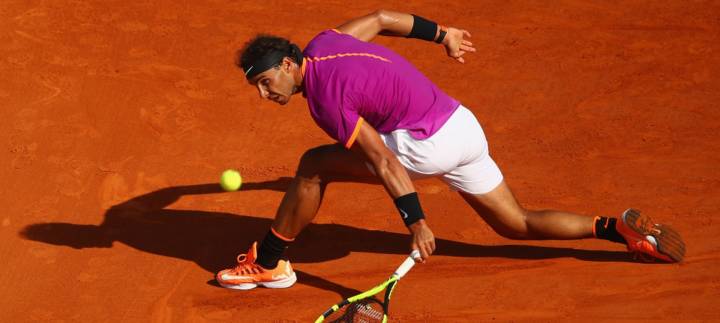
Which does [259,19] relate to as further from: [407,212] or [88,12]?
[407,212]

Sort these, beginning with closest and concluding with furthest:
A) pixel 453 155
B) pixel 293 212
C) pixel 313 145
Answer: pixel 453 155 → pixel 293 212 → pixel 313 145

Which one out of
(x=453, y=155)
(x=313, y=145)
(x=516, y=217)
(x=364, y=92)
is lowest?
(x=516, y=217)

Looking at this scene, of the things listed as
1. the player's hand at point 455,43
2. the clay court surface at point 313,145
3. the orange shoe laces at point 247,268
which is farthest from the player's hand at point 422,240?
the player's hand at point 455,43

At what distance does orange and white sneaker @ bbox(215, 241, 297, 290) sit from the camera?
6926 millimetres

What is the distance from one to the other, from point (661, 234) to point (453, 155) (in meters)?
1.51

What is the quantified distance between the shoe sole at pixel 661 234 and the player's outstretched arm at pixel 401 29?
154cm

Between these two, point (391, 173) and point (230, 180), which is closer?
point (391, 173)

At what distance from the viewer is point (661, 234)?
6.79 metres

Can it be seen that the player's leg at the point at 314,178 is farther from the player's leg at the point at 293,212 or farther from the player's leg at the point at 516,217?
the player's leg at the point at 516,217

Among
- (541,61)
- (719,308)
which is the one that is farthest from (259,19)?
(719,308)

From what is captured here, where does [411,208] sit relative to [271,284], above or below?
above

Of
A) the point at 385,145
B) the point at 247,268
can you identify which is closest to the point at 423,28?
the point at 385,145

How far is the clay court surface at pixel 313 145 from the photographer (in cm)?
679

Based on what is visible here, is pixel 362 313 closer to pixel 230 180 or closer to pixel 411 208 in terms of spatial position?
pixel 411 208
